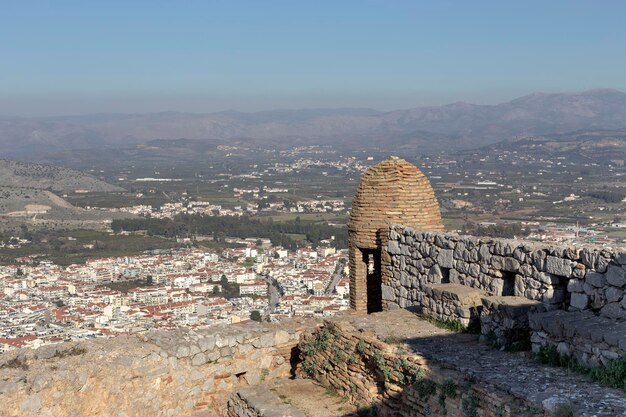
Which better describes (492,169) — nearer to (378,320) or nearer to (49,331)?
(49,331)

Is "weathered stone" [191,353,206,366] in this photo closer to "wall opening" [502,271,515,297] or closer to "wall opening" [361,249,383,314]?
"wall opening" [502,271,515,297]

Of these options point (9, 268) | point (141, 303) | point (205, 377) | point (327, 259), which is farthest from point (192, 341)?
point (9, 268)

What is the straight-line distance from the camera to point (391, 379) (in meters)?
7.19

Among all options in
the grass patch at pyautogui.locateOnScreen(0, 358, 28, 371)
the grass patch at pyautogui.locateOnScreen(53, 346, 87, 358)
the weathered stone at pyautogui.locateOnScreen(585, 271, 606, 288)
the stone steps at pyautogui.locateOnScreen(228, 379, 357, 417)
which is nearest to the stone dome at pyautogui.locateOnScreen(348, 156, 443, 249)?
the stone steps at pyautogui.locateOnScreen(228, 379, 357, 417)

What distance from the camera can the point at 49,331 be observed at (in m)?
32.2

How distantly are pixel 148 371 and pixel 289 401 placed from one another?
1709 millimetres

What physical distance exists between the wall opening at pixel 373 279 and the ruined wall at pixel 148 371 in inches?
98.4

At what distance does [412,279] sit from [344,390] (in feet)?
8.21

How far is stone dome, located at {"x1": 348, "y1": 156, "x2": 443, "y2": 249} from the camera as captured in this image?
10969mm

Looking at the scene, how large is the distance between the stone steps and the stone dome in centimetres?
322

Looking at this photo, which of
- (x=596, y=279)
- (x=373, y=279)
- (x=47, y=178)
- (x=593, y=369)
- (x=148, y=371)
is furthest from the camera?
(x=47, y=178)

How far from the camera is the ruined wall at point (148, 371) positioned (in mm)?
7348

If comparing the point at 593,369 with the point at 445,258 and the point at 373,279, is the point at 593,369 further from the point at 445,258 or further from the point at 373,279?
the point at 373,279

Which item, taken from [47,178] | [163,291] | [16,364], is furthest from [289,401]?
[47,178]
